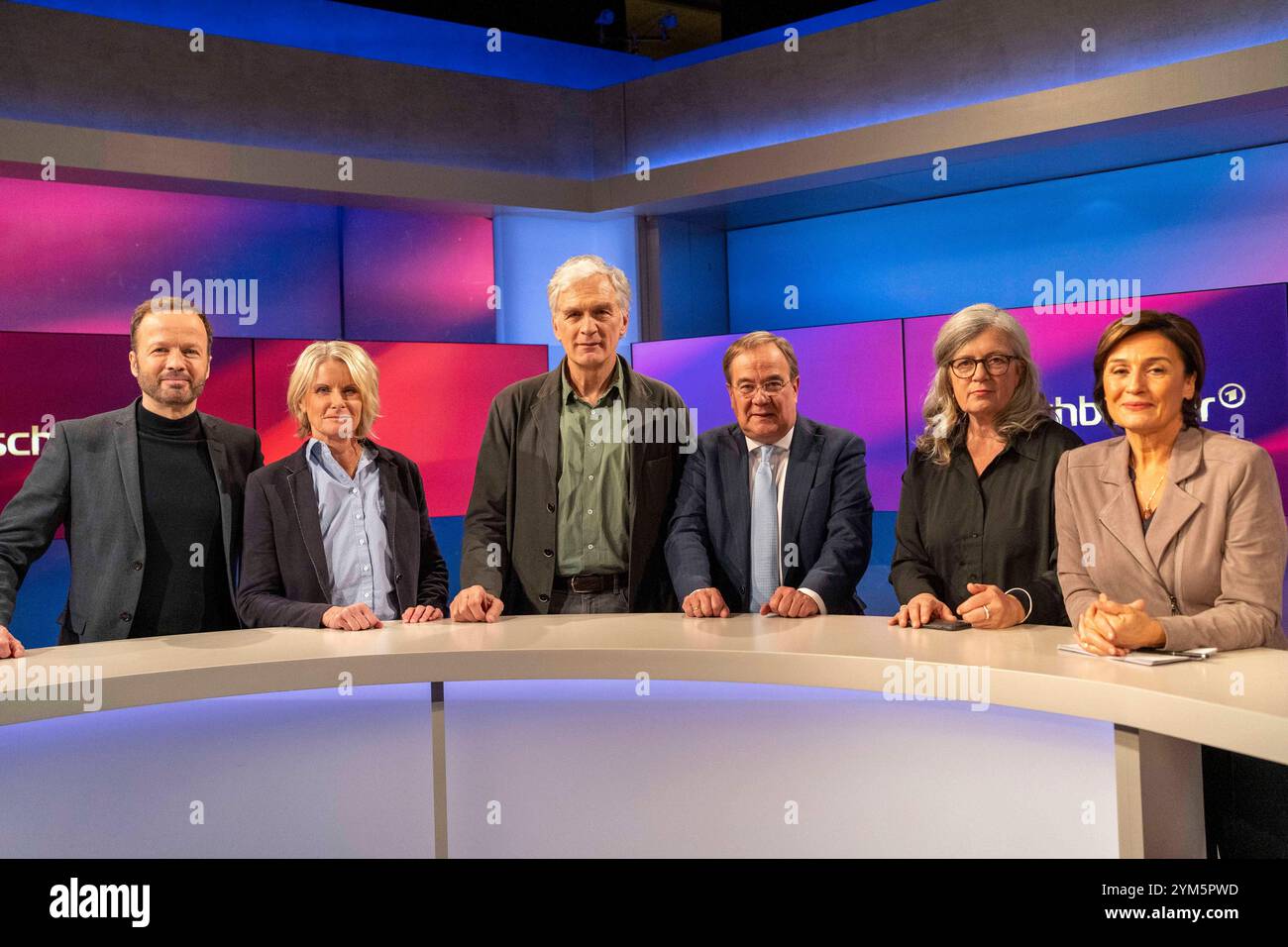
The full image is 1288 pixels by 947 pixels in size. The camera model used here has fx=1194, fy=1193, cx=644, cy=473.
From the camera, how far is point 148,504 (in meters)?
2.85

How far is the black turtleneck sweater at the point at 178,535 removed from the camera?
285 centimetres

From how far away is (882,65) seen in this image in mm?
5156

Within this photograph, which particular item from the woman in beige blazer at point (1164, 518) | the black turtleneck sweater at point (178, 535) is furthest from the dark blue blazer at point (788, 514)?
the black turtleneck sweater at point (178, 535)

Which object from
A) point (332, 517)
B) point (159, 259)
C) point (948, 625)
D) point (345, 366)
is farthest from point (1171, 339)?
point (159, 259)

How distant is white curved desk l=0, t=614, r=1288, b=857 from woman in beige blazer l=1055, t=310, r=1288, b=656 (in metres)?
0.09

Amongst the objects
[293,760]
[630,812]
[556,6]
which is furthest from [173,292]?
[630,812]

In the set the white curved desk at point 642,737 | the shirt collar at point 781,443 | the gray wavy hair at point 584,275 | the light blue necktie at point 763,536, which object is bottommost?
the white curved desk at point 642,737

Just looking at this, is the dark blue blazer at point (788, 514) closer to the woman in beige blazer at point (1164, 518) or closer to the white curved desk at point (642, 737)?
the white curved desk at point (642, 737)

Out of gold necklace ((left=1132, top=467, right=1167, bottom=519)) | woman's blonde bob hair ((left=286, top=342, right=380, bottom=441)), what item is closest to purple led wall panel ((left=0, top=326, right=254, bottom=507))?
woman's blonde bob hair ((left=286, top=342, right=380, bottom=441))

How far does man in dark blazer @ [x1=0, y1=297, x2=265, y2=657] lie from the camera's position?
280cm

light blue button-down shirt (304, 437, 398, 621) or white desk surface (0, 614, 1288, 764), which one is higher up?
light blue button-down shirt (304, 437, 398, 621)

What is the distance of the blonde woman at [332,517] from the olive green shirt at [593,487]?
15.0 inches

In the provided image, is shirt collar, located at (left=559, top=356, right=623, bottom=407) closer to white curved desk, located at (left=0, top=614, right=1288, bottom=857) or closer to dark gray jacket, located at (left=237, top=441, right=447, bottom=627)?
dark gray jacket, located at (left=237, top=441, right=447, bottom=627)

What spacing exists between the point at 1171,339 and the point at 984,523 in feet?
1.94
